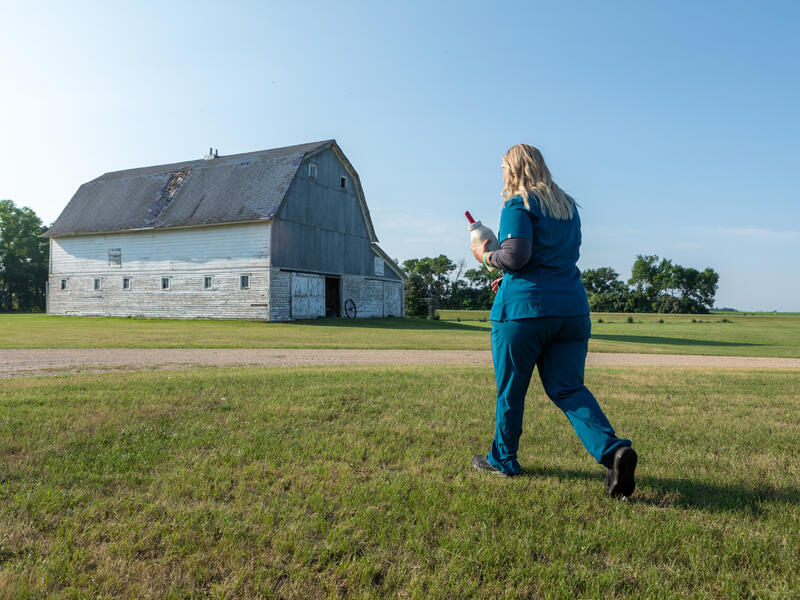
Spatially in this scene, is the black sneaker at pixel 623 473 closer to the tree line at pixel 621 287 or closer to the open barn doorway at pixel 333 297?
the open barn doorway at pixel 333 297

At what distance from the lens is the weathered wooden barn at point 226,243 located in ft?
94.2

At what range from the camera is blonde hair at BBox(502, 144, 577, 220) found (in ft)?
11.5

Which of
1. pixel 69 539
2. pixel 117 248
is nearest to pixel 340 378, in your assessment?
pixel 69 539

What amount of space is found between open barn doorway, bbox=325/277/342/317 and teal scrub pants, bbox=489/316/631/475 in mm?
29424

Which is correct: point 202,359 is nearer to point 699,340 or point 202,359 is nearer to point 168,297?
point 168,297

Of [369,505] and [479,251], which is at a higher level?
[479,251]

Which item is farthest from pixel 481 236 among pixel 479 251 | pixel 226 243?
pixel 226 243

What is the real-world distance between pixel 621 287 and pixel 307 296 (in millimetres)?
69380

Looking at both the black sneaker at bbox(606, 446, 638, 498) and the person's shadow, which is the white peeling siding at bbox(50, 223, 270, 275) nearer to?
the person's shadow

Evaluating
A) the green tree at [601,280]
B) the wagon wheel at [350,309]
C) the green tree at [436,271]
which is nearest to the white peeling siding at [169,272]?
the wagon wheel at [350,309]

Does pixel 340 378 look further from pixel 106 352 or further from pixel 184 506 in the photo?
pixel 106 352

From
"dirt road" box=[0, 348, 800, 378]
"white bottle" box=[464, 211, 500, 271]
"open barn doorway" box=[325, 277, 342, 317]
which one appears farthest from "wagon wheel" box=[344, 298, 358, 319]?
"white bottle" box=[464, 211, 500, 271]

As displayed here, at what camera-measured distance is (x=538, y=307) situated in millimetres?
3377

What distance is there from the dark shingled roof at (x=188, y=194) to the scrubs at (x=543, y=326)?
2555cm
